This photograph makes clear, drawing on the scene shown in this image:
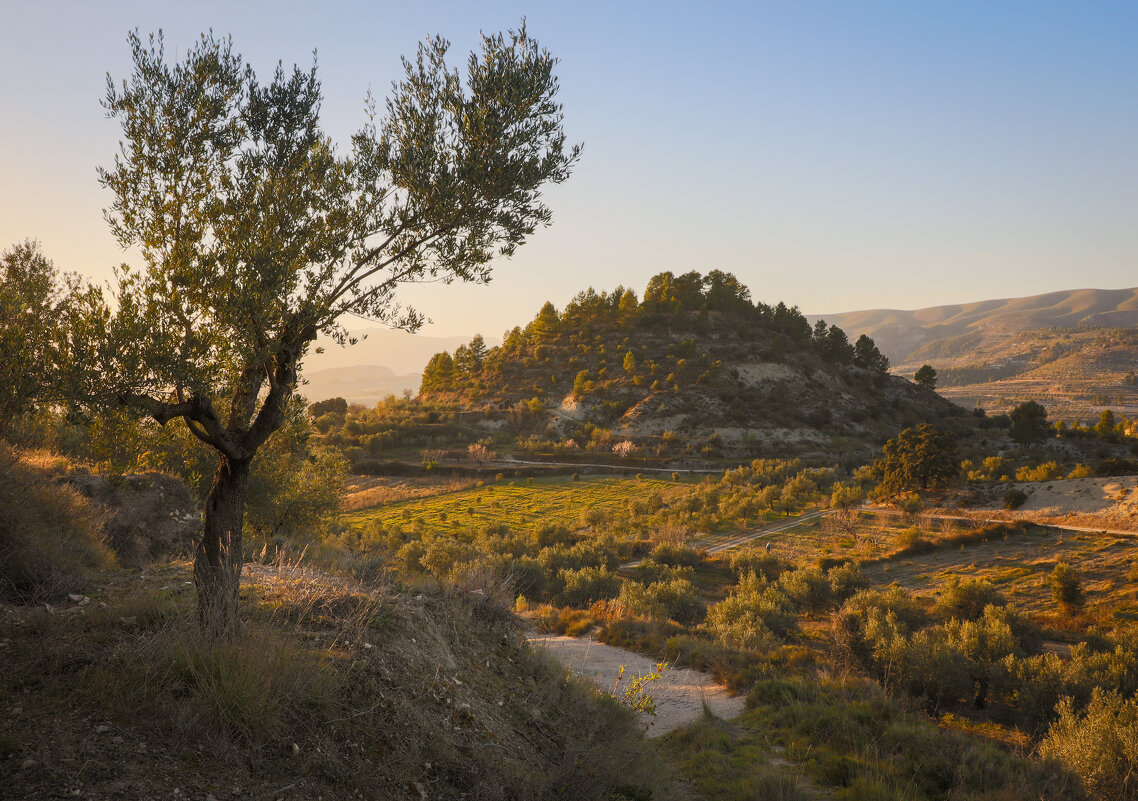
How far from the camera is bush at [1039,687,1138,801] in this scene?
28.3 feet

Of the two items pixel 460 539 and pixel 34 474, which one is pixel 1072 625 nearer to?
pixel 460 539

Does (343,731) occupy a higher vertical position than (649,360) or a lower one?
lower

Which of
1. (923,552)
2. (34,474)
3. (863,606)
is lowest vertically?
(923,552)

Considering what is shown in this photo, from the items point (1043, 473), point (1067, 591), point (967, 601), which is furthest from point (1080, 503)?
point (967, 601)

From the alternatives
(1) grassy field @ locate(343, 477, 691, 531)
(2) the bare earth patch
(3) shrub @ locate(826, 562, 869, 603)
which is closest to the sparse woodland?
(3) shrub @ locate(826, 562, 869, 603)

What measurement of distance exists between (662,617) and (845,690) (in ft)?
25.9

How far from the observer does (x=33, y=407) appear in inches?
234

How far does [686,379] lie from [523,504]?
164ft

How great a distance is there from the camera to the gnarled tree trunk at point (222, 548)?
6.28m

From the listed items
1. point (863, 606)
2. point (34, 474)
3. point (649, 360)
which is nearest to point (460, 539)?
point (863, 606)

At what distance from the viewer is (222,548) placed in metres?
6.73

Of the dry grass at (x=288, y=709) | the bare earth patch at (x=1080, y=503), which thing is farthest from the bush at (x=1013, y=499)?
the dry grass at (x=288, y=709)

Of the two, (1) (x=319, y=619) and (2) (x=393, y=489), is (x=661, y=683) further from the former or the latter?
(2) (x=393, y=489)

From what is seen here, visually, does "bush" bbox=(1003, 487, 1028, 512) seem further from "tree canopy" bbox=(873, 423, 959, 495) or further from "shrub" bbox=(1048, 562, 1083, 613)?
"shrub" bbox=(1048, 562, 1083, 613)
